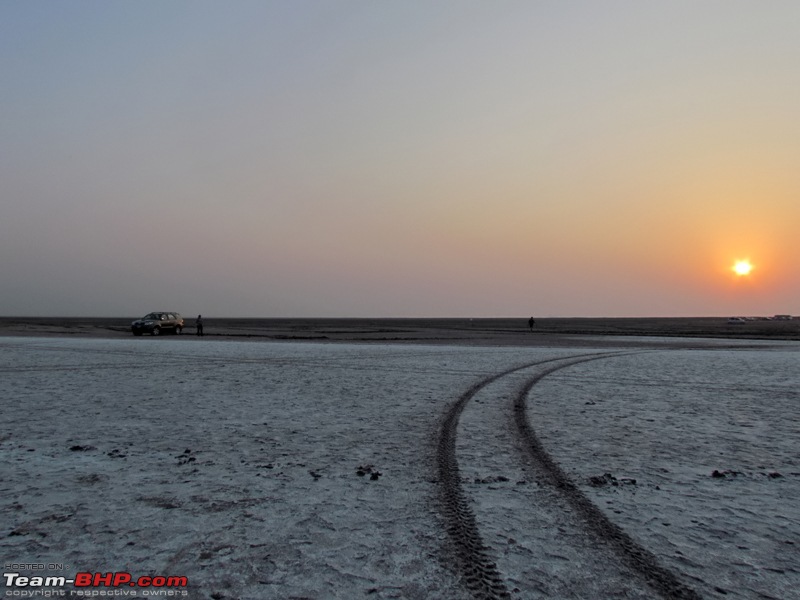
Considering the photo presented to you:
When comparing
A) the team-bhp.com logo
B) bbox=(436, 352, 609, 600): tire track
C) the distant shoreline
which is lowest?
the team-bhp.com logo

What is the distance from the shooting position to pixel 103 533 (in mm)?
4480

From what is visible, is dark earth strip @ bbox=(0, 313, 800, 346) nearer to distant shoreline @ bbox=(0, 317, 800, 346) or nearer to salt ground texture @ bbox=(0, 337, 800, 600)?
distant shoreline @ bbox=(0, 317, 800, 346)

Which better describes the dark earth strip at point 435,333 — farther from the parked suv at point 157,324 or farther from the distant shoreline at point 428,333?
the parked suv at point 157,324

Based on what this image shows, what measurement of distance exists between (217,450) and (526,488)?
426cm

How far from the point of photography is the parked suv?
4359 centimetres

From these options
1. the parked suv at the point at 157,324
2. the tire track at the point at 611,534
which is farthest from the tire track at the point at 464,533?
the parked suv at the point at 157,324

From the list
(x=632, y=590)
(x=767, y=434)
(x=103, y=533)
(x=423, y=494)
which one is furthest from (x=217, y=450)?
(x=767, y=434)

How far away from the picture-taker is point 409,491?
559 centimetres

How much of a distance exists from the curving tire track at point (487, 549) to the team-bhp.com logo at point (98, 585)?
2090mm

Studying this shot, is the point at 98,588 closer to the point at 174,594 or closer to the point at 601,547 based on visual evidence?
the point at 174,594

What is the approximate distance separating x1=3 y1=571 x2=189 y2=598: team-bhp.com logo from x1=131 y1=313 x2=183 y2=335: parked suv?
1729 inches

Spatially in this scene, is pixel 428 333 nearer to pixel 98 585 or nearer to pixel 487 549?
pixel 487 549

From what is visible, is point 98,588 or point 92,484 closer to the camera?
point 98,588

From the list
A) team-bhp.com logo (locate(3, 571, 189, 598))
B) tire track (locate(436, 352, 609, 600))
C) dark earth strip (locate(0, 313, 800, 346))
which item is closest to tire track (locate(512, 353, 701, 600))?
tire track (locate(436, 352, 609, 600))
